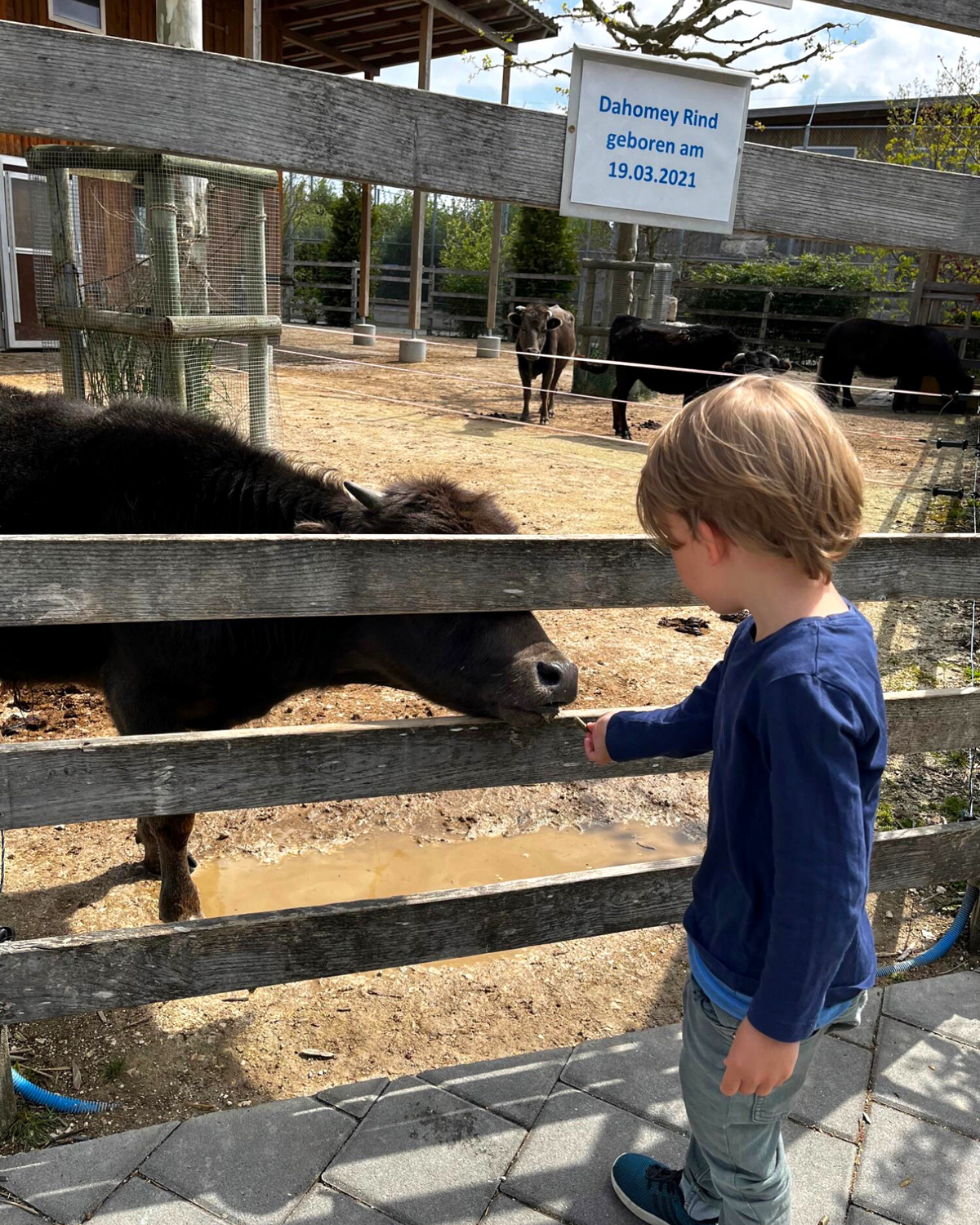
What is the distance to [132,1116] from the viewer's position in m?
2.38

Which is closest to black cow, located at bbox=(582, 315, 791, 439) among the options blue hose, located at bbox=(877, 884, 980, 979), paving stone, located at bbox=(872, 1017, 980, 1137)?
blue hose, located at bbox=(877, 884, 980, 979)

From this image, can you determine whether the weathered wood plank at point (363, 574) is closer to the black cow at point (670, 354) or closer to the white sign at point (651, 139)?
the white sign at point (651, 139)

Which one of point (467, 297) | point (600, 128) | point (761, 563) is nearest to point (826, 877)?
point (761, 563)

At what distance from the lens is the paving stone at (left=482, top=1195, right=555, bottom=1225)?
1943mm

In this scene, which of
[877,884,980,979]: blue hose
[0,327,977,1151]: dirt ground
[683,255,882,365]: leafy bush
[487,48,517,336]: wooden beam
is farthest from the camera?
[683,255,882,365]: leafy bush

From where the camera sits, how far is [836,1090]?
2.35 metres

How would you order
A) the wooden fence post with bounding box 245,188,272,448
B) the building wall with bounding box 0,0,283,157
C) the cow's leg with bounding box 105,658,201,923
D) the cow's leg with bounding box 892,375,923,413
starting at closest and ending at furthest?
the cow's leg with bounding box 105,658,201,923, the wooden fence post with bounding box 245,188,272,448, the building wall with bounding box 0,0,283,157, the cow's leg with bounding box 892,375,923,413

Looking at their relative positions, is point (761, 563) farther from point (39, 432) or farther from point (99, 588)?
point (39, 432)

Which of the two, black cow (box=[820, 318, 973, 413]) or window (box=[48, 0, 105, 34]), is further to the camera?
black cow (box=[820, 318, 973, 413])

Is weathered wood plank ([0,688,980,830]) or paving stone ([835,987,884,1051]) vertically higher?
weathered wood plank ([0,688,980,830])

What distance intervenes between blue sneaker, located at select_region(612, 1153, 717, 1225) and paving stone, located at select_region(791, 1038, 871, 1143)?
411mm

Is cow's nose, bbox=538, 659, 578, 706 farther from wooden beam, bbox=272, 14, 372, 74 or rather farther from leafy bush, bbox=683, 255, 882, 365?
leafy bush, bbox=683, 255, 882, 365

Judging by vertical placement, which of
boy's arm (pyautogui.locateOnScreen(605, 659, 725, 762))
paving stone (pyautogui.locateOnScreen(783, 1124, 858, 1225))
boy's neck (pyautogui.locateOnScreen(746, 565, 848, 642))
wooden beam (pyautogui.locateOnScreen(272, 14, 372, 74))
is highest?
wooden beam (pyautogui.locateOnScreen(272, 14, 372, 74))

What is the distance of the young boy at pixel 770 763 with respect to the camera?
137 cm
